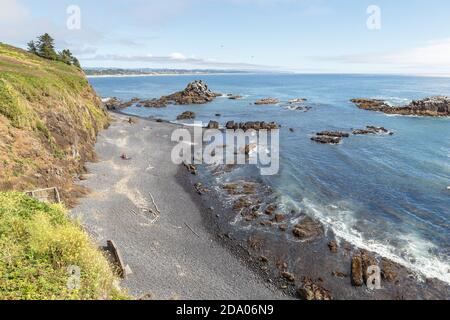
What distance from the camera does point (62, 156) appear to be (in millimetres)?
41062

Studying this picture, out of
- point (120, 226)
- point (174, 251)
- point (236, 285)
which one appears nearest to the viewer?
point (236, 285)

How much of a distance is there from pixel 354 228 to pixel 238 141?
3649cm

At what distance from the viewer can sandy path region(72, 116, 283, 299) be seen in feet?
80.4

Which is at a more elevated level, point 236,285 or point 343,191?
point 343,191

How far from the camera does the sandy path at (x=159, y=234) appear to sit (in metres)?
24.5

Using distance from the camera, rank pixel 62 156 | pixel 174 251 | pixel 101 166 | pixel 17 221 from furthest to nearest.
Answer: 1. pixel 101 166
2. pixel 62 156
3. pixel 174 251
4. pixel 17 221

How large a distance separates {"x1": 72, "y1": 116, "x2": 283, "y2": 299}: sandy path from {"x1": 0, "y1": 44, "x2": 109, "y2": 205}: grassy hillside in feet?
11.1

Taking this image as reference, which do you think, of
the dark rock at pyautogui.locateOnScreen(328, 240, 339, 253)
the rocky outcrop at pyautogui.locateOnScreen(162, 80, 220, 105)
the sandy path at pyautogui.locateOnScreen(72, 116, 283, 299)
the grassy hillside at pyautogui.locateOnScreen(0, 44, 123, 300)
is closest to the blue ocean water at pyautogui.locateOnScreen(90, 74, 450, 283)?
the dark rock at pyautogui.locateOnScreen(328, 240, 339, 253)

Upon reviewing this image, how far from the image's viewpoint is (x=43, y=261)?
16.5 meters

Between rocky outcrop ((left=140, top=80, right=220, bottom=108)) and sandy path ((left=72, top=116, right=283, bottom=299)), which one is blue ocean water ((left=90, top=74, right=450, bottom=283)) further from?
rocky outcrop ((left=140, top=80, right=220, bottom=108))

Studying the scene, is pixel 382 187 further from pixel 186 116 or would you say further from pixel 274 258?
pixel 186 116
